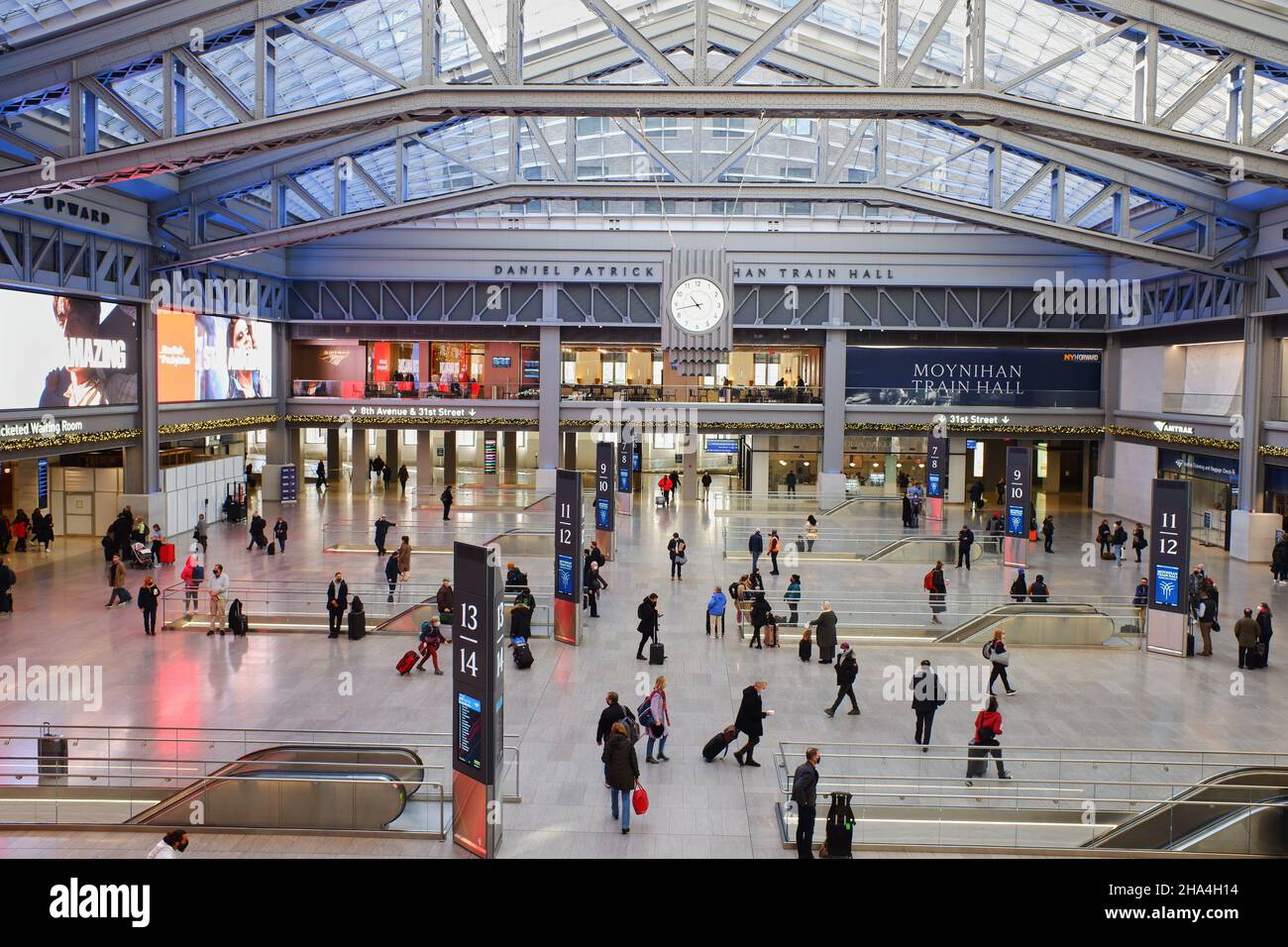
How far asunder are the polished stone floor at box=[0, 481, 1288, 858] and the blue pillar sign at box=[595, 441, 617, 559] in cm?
407

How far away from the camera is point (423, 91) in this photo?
1689 cm

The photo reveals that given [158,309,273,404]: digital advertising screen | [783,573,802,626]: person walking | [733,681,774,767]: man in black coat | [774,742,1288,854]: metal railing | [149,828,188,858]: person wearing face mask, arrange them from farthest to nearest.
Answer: [158,309,273,404]: digital advertising screen < [783,573,802,626]: person walking < [733,681,774,767]: man in black coat < [774,742,1288,854]: metal railing < [149,828,188,858]: person wearing face mask

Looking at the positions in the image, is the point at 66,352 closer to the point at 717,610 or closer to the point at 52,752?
the point at 52,752

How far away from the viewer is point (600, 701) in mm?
16938

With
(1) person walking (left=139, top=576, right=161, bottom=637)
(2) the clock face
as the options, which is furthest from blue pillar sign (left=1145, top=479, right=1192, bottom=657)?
(1) person walking (left=139, top=576, right=161, bottom=637)

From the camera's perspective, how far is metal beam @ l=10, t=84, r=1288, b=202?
1622 cm

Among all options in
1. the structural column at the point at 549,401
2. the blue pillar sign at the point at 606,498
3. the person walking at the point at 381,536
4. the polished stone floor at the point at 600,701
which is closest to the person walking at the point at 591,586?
the polished stone floor at the point at 600,701

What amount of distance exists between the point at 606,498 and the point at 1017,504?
484 inches

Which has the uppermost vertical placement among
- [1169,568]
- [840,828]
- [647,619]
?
[1169,568]

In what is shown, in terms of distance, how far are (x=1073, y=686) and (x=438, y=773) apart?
11.7m

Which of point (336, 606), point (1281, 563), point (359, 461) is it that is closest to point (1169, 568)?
point (1281, 563)

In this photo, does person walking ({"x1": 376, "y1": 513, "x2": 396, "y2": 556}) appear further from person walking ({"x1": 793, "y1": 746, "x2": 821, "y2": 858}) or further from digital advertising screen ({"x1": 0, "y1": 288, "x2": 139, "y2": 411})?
person walking ({"x1": 793, "y1": 746, "x2": 821, "y2": 858})
